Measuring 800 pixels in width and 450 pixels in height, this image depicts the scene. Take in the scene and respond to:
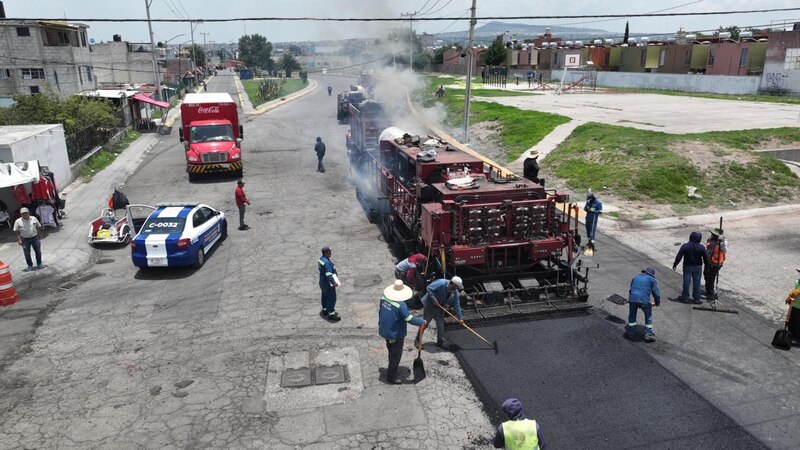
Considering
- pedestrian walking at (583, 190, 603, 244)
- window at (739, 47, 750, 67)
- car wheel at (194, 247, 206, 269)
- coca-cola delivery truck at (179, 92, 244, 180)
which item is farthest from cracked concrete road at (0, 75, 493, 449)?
window at (739, 47, 750, 67)

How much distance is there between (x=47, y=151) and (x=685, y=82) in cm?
5744

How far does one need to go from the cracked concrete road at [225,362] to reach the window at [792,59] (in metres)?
49.9

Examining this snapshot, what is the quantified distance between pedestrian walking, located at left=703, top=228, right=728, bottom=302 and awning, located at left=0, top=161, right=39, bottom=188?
17844 mm

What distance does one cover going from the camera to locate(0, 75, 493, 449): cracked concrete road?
7770 millimetres

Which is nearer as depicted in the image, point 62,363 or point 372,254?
point 62,363

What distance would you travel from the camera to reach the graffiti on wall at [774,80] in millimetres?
49353

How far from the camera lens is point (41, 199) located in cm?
1738

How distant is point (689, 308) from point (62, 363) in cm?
1202

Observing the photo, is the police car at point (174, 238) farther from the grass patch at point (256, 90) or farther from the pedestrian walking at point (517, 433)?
the grass patch at point (256, 90)

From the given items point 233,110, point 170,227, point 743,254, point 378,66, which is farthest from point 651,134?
point 378,66

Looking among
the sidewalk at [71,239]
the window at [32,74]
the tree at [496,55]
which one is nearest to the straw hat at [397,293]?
the sidewalk at [71,239]

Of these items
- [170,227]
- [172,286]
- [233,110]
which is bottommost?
[172,286]

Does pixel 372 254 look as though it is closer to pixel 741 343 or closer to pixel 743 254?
pixel 741 343

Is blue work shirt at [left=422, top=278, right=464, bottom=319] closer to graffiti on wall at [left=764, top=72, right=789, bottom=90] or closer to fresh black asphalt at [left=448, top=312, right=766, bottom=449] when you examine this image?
fresh black asphalt at [left=448, top=312, right=766, bottom=449]
